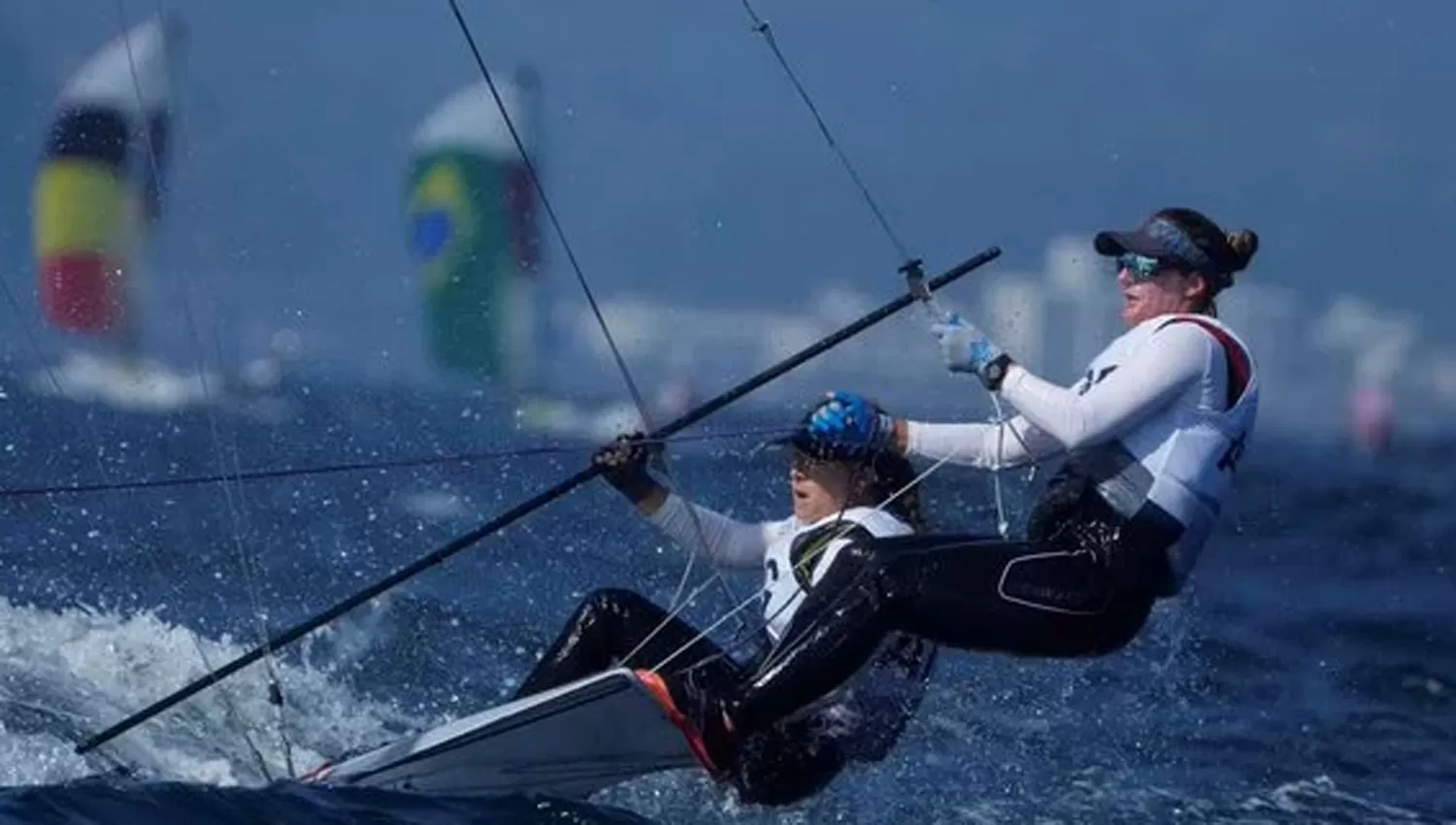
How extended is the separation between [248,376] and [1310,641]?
9282mm

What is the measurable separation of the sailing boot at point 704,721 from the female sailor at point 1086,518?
3 centimetres

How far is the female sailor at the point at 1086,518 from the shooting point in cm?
739

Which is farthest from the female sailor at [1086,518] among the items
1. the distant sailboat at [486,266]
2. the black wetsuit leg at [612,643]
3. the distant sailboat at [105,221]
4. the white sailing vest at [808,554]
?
the distant sailboat at [486,266]

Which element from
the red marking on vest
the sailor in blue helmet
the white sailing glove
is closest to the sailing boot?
the sailor in blue helmet

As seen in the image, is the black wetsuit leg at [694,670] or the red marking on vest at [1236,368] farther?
the black wetsuit leg at [694,670]

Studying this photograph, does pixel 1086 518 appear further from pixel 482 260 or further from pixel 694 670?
pixel 482 260

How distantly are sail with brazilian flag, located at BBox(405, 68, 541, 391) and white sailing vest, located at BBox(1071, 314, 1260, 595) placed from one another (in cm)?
1721

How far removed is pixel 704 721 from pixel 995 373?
39.4 inches

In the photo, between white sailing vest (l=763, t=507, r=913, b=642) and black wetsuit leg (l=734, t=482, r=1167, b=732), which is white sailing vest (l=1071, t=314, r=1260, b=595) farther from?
white sailing vest (l=763, t=507, r=913, b=642)

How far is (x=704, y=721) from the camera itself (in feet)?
24.9

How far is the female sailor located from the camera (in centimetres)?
739

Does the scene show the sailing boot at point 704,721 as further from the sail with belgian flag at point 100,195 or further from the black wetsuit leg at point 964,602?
the sail with belgian flag at point 100,195

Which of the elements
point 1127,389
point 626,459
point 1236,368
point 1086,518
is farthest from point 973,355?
point 626,459

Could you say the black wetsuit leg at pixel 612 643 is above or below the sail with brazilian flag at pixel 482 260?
below
